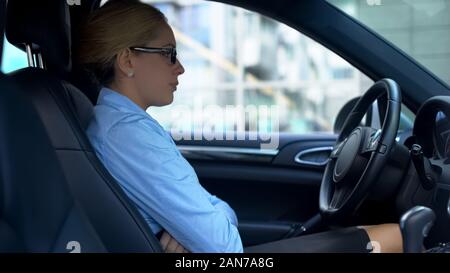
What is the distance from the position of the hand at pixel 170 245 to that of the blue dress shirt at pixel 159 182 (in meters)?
0.02

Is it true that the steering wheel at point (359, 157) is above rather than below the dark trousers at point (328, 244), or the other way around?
above

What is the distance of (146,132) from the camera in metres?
1.41

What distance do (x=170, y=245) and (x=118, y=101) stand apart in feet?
1.03

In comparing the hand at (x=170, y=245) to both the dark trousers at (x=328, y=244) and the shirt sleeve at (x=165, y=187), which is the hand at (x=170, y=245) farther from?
the dark trousers at (x=328, y=244)

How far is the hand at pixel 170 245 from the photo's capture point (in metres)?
1.42

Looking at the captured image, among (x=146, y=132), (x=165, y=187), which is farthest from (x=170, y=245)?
(x=146, y=132)

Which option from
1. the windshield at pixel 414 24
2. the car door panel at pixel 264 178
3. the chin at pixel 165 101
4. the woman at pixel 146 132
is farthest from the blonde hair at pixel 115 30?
the car door panel at pixel 264 178

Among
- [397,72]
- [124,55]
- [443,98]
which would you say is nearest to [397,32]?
[397,72]

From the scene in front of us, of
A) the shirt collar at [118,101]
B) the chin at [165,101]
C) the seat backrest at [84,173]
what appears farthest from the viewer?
the chin at [165,101]

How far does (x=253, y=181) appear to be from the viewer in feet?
8.09

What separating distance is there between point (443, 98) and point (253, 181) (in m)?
1.02

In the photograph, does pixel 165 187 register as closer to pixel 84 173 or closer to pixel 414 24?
pixel 84 173

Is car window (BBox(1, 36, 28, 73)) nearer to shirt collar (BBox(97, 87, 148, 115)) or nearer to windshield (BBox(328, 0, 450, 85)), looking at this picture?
shirt collar (BBox(97, 87, 148, 115))
